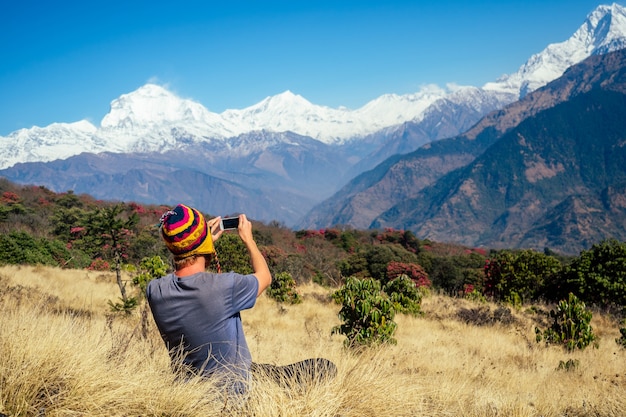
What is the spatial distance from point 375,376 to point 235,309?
1.19 metres

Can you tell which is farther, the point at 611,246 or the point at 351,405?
the point at 611,246

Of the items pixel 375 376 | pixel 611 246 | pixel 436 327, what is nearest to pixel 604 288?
pixel 611 246

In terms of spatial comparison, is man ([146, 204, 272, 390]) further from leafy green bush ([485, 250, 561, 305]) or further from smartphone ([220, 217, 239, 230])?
leafy green bush ([485, 250, 561, 305])

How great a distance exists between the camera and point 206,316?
2.77 meters

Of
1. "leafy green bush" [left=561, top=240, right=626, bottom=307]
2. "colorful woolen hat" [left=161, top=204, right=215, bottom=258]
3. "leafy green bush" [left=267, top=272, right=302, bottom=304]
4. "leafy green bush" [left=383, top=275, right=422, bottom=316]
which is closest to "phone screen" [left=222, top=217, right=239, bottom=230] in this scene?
"colorful woolen hat" [left=161, top=204, right=215, bottom=258]

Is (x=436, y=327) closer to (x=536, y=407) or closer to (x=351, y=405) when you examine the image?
(x=536, y=407)

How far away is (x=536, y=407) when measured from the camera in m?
3.50

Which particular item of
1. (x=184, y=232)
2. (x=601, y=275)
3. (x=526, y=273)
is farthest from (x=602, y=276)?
Result: (x=184, y=232)

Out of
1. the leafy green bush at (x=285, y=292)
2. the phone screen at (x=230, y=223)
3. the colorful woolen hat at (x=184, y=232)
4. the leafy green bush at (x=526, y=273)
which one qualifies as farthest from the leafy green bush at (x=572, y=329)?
the leafy green bush at (x=526, y=273)

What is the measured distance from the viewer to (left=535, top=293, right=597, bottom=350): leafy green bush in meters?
7.68

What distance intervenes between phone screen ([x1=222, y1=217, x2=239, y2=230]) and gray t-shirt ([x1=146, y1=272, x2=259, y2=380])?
0.48 metres

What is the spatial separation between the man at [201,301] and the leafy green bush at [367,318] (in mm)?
3245

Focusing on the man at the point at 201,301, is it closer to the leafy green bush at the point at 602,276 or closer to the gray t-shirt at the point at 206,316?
the gray t-shirt at the point at 206,316

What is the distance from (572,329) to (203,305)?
763 centimetres
